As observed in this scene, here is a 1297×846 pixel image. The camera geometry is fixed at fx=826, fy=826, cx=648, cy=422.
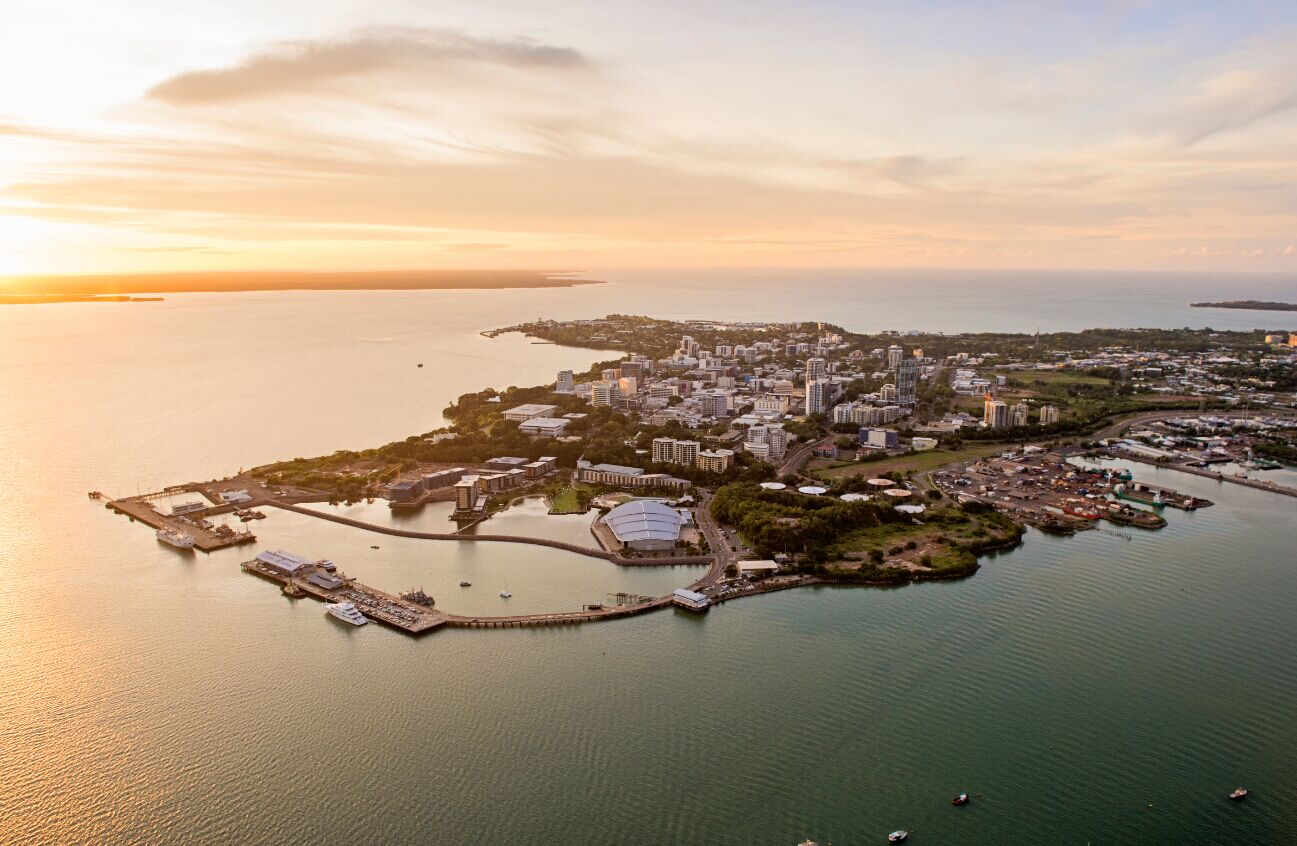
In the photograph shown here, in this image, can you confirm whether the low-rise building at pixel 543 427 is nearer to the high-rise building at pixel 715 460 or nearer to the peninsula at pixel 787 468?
the peninsula at pixel 787 468

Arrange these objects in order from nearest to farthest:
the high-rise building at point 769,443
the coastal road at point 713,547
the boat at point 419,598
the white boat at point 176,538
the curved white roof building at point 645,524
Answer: the boat at point 419,598 < the coastal road at point 713,547 < the curved white roof building at point 645,524 < the white boat at point 176,538 < the high-rise building at point 769,443

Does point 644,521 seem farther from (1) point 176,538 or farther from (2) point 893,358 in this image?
(2) point 893,358

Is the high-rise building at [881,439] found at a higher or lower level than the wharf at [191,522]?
higher

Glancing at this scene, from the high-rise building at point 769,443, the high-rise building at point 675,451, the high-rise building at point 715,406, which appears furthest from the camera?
the high-rise building at point 715,406

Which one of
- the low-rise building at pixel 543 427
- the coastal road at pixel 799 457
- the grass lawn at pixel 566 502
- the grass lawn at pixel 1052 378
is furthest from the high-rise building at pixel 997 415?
the grass lawn at pixel 566 502

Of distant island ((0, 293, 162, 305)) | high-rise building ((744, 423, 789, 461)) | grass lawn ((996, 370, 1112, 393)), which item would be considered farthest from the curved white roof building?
distant island ((0, 293, 162, 305))

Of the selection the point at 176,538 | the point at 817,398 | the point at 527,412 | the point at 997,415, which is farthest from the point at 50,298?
the point at 997,415

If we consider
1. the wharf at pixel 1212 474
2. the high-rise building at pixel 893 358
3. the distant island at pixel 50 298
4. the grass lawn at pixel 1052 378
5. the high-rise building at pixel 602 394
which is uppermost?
the distant island at pixel 50 298
